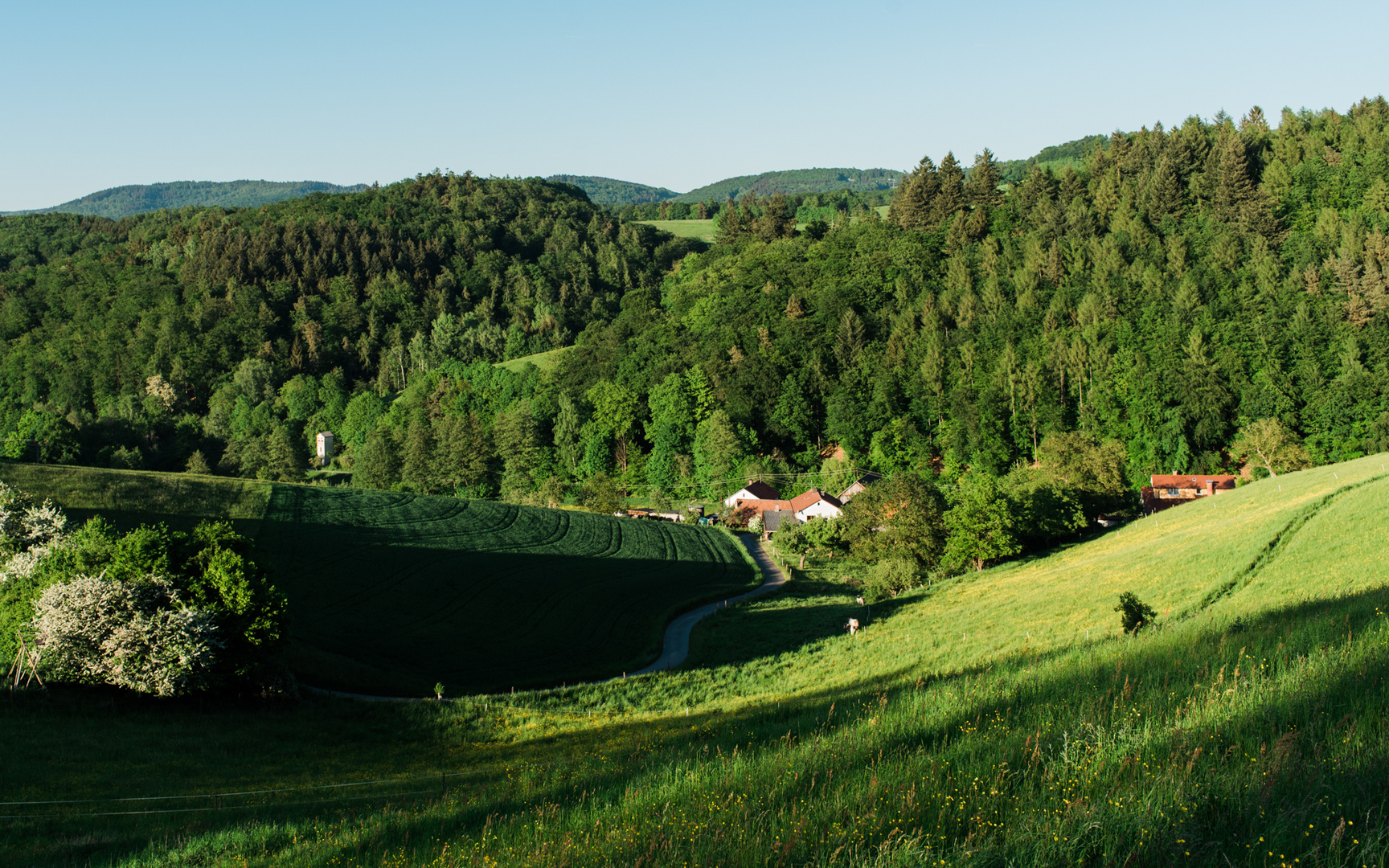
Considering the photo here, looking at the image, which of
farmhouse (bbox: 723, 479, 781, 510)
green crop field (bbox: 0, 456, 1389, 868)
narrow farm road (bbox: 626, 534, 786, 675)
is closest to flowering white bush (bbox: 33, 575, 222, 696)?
green crop field (bbox: 0, 456, 1389, 868)

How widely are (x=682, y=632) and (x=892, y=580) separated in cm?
1385

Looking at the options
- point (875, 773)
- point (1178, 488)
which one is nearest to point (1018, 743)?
point (875, 773)

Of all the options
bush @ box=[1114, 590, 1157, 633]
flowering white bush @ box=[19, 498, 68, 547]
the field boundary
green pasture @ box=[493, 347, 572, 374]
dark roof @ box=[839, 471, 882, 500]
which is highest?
green pasture @ box=[493, 347, 572, 374]

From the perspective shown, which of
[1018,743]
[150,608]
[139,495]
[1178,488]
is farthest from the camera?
[1178,488]

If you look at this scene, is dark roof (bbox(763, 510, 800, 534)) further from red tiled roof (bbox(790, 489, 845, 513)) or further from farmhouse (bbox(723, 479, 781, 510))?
farmhouse (bbox(723, 479, 781, 510))

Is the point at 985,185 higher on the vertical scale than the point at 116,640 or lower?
higher

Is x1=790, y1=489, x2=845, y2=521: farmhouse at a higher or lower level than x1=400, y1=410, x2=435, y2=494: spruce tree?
lower

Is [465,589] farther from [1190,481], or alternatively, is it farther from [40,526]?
[1190,481]

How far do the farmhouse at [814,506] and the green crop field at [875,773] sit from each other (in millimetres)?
52948

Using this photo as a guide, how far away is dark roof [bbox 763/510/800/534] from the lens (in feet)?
250

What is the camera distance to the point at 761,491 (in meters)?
84.3

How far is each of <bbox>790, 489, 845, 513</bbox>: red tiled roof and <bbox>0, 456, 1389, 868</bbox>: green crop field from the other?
178 ft

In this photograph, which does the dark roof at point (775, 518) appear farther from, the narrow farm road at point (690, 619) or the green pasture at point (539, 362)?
the green pasture at point (539, 362)

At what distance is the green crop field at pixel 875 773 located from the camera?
4648mm
